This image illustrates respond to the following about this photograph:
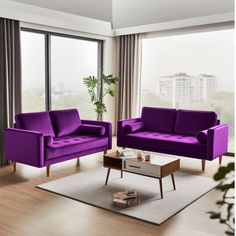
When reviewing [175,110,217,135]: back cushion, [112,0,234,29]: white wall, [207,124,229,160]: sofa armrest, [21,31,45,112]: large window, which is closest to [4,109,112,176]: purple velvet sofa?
[21,31,45,112]: large window

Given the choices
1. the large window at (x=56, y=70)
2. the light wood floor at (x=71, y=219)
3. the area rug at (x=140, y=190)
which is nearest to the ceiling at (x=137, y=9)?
the large window at (x=56, y=70)

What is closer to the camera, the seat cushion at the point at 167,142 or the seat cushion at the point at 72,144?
the seat cushion at the point at 72,144

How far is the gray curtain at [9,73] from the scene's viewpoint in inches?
225

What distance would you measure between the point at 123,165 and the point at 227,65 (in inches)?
134

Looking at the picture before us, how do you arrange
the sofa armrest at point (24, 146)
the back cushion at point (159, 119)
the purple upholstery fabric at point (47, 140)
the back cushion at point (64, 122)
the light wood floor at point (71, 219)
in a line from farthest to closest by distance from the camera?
1. the back cushion at point (159, 119)
2. the back cushion at point (64, 122)
3. the purple upholstery fabric at point (47, 140)
4. the sofa armrest at point (24, 146)
5. the light wood floor at point (71, 219)

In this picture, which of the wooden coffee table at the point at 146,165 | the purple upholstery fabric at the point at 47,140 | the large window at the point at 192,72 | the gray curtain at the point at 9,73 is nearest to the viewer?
the wooden coffee table at the point at 146,165

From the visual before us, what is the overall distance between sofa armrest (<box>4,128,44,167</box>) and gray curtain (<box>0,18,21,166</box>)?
54 centimetres

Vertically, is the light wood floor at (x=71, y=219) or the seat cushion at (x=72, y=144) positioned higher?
the seat cushion at (x=72, y=144)

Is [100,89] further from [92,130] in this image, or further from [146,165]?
[146,165]

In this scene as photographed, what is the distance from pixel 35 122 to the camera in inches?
218

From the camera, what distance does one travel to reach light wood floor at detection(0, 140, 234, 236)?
132 inches

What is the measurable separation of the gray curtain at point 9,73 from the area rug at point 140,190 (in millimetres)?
1636

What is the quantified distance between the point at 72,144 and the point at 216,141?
228 centimetres

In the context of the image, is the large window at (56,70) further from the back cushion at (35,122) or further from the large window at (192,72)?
the large window at (192,72)
